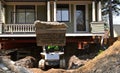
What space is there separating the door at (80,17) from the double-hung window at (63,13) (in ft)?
2.41

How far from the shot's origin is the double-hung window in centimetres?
2853

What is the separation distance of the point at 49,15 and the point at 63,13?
231 centimetres

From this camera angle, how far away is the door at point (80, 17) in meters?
28.3

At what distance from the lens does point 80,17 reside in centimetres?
2866

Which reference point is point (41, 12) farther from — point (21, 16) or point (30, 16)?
point (21, 16)

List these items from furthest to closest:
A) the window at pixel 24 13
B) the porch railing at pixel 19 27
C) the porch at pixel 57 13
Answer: the window at pixel 24 13 < the porch at pixel 57 13 < the porch railing at pixel 19 27

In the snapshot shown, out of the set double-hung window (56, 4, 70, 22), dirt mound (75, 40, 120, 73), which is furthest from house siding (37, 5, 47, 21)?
dirt mound (75, 40, 120, 73)

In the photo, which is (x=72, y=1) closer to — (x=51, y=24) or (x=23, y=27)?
(x=23, y=27)

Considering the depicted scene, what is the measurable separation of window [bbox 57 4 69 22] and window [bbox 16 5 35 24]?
2.09 metres

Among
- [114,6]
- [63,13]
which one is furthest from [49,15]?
[114,6]

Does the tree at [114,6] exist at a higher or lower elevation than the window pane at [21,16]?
higher

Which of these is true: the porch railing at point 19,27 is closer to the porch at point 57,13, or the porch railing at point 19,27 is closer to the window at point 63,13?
the porch at point 57,13

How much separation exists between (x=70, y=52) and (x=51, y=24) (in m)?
8.41

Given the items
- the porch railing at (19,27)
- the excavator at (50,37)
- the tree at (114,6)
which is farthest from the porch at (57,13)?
the tree at (114,6)
